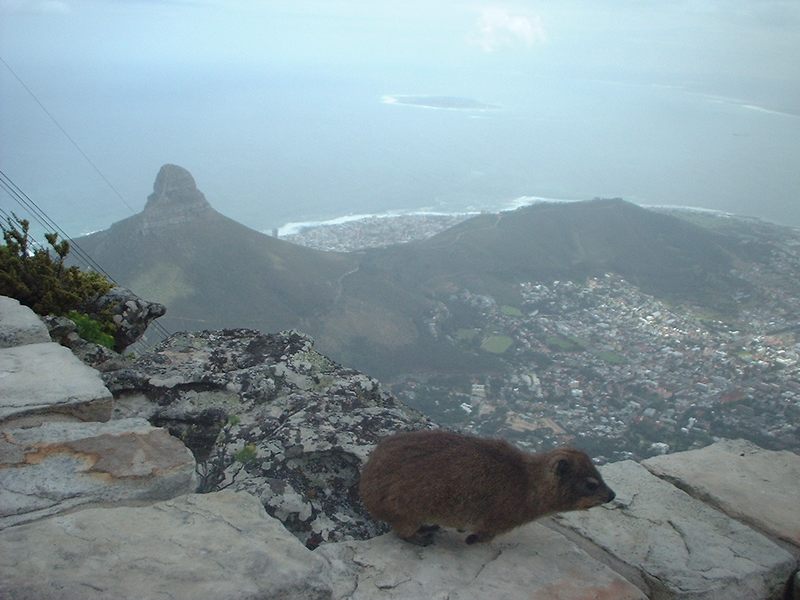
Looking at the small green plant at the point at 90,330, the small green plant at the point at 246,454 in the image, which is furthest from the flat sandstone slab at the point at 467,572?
the small green plant at the point at 90,330

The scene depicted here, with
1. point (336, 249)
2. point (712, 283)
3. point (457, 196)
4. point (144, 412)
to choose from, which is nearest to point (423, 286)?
point (336, 249)

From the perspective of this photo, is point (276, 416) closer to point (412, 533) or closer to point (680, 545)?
point (412, 533)

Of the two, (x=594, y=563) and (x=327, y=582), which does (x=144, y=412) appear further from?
(x=594, y=563)

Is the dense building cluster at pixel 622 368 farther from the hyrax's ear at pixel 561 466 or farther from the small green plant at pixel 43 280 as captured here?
the small green plant at pixel 43 280

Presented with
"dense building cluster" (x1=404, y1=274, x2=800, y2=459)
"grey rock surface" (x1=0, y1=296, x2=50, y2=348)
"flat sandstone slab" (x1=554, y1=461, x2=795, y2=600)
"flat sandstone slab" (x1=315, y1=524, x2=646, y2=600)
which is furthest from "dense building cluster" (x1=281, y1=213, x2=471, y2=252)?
"flat sandstone slab" (x1=315, y1=524, x2=646, y2=600)

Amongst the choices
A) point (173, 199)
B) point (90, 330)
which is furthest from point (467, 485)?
point (173, 199)

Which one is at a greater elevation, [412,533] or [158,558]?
[158,558]
